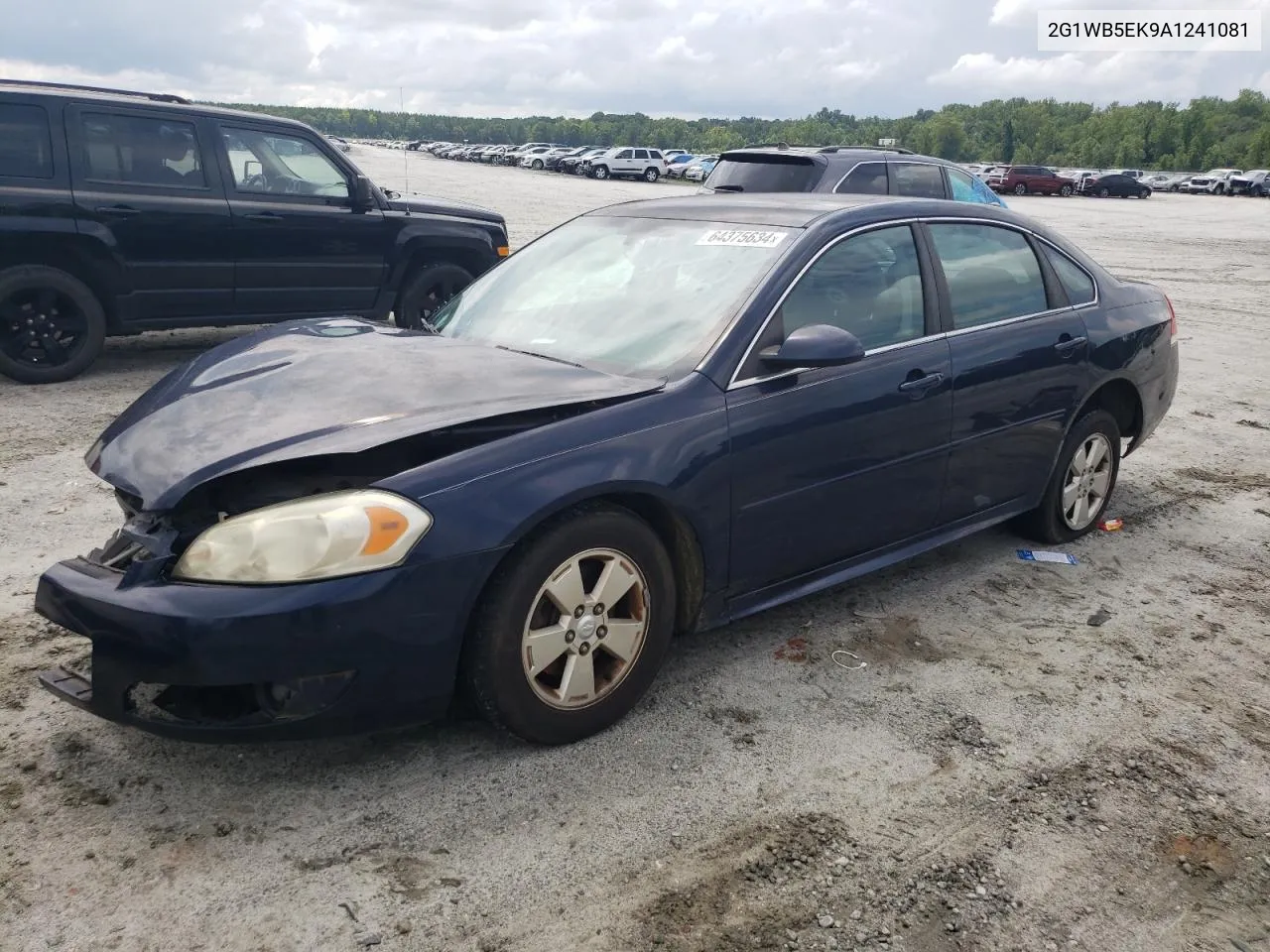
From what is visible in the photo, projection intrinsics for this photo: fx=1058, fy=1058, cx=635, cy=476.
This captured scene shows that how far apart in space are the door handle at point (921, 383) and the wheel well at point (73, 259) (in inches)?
233

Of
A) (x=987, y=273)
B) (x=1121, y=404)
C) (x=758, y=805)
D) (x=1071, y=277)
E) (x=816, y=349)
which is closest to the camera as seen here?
(x=758, y=805)

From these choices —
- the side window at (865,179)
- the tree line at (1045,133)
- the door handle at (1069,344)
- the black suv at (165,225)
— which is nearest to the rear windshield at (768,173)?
the side window at (865,179)

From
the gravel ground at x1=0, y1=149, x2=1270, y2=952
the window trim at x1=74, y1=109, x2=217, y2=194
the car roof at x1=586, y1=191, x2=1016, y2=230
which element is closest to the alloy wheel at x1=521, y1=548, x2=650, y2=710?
the gravel ground at x1=0, y1=149, x2=1270, y2=952

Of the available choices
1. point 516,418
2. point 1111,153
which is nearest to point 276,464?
point 516,418

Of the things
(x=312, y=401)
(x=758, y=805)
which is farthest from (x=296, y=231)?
(x=758, y=805)

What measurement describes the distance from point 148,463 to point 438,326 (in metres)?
1.49

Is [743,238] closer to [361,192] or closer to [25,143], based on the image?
[361,192]

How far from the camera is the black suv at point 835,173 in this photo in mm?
9773

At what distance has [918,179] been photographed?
10.4 meters

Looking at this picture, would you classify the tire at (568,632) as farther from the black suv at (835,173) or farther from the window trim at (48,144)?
the black suv at (835,173)

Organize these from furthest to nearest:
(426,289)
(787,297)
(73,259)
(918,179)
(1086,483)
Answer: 1. (918,179)
2. (426,289)
3. (73,259)
4. (1086,483)
5. (787,297)

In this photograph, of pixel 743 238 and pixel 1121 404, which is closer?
pixel 743 238

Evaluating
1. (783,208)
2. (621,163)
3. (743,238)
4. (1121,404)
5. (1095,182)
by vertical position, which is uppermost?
(621,163)

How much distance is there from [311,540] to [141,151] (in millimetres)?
5992
